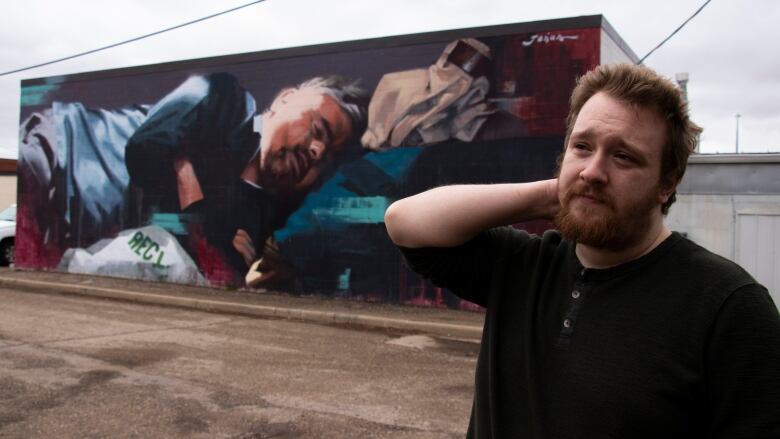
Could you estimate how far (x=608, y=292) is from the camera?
4.71ft

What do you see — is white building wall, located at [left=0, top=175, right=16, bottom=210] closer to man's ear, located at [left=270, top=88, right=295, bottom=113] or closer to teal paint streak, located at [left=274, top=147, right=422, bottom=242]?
man's ear, located at [left=270, top=88, right=295, bottom=113]

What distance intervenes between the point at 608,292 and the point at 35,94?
711 inches

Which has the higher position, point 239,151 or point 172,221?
point 239,151

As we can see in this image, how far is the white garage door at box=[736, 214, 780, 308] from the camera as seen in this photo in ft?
26.6

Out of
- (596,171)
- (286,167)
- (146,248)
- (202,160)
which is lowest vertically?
(146,248)

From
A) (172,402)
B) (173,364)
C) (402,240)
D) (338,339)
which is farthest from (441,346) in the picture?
(402,240)

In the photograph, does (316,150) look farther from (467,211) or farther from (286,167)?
(467,211)

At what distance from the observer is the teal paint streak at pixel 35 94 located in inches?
639

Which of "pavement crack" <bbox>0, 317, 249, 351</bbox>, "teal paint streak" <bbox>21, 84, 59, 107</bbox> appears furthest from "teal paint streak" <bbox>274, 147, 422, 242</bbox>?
"teal paint streak" <bbox>21, 84, 59, 107</bbox>

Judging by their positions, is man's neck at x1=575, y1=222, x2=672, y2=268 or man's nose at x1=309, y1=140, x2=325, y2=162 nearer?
man's neck at x1=575, y1=222, x2=672, y2=268

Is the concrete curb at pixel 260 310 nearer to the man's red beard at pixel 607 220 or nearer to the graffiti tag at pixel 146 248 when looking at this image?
the graffiti tag at pixel 146 248
